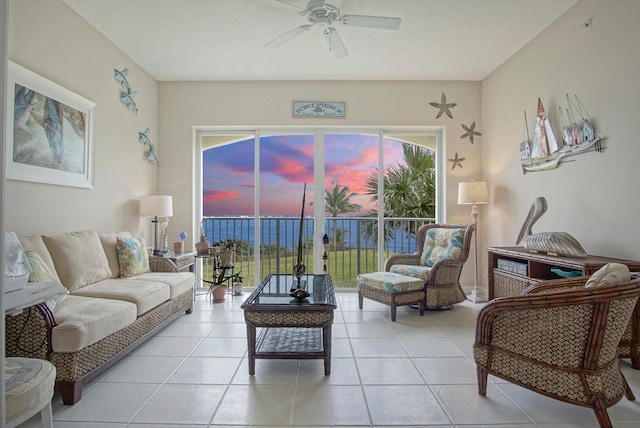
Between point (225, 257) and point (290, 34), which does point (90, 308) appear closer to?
Answer: point (225, 257)

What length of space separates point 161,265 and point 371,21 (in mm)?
3153

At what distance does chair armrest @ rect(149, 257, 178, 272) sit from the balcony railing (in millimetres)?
1335

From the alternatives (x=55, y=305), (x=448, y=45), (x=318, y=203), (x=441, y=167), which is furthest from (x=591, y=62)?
(x=55, y=305)

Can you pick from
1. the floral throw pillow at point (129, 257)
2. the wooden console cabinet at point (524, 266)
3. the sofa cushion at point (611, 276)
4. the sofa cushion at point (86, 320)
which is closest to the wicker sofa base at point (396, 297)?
the wooden console cabinet at point (524, 266)

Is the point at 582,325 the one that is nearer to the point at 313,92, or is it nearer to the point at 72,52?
the point at 313,92

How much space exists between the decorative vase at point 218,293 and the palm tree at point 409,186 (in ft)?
7.36

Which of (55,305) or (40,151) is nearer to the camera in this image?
(55,305)

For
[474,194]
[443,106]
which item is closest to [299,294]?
[474,194]

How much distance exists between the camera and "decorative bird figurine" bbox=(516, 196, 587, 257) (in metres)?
2.58

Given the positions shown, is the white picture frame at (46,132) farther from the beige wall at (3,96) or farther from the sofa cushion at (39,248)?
the beige wall at (3,96)

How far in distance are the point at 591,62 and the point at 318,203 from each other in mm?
3246

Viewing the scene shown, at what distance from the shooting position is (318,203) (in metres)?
4.79

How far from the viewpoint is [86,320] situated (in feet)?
6.63

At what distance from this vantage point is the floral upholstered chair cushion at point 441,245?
3773 millimetres
